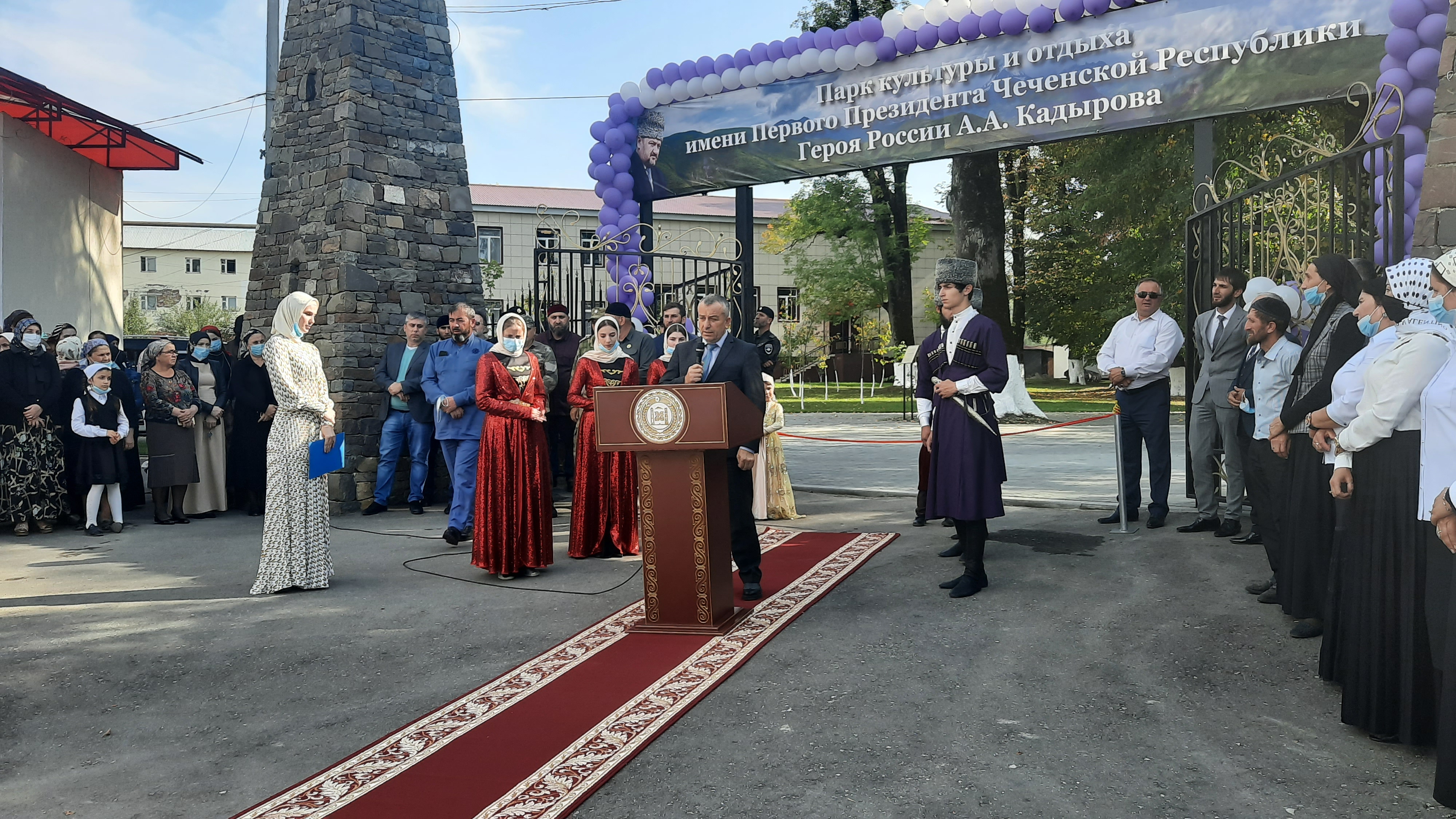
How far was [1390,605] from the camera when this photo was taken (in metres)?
3.63

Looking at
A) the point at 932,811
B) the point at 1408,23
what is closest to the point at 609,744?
the point at 932,811

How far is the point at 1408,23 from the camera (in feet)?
22.6

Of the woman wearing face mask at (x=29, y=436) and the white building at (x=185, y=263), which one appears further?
the white building at (x=185, y=263)

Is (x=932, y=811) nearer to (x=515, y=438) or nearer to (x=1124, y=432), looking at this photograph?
(x=515, y=438)

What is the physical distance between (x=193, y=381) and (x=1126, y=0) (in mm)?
9357

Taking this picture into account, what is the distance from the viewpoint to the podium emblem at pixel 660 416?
5094 millimetres

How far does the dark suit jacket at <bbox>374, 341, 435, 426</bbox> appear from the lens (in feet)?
32.1

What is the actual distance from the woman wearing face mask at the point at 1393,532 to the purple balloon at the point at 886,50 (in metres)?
6.29

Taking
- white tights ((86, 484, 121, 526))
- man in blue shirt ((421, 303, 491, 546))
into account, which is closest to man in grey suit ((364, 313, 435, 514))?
man in blue shirt ((421, 303, 491, 546))

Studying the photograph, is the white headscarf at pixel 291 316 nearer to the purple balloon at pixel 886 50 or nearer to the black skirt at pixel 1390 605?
the purple balloon at pixel 886 50

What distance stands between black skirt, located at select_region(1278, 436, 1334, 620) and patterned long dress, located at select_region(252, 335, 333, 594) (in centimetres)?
556

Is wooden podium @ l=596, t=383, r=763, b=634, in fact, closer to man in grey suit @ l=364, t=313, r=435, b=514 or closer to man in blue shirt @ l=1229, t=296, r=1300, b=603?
man in blue shirt @ l=1229, t=296, r=1300, b=603

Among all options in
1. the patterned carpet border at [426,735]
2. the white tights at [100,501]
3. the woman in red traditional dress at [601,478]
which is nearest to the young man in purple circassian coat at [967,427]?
the patterned carpet border at [426,735]

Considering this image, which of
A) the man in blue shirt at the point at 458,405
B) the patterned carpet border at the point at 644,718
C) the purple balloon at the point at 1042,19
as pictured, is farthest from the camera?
the purple balloon at the point at 1042,19
